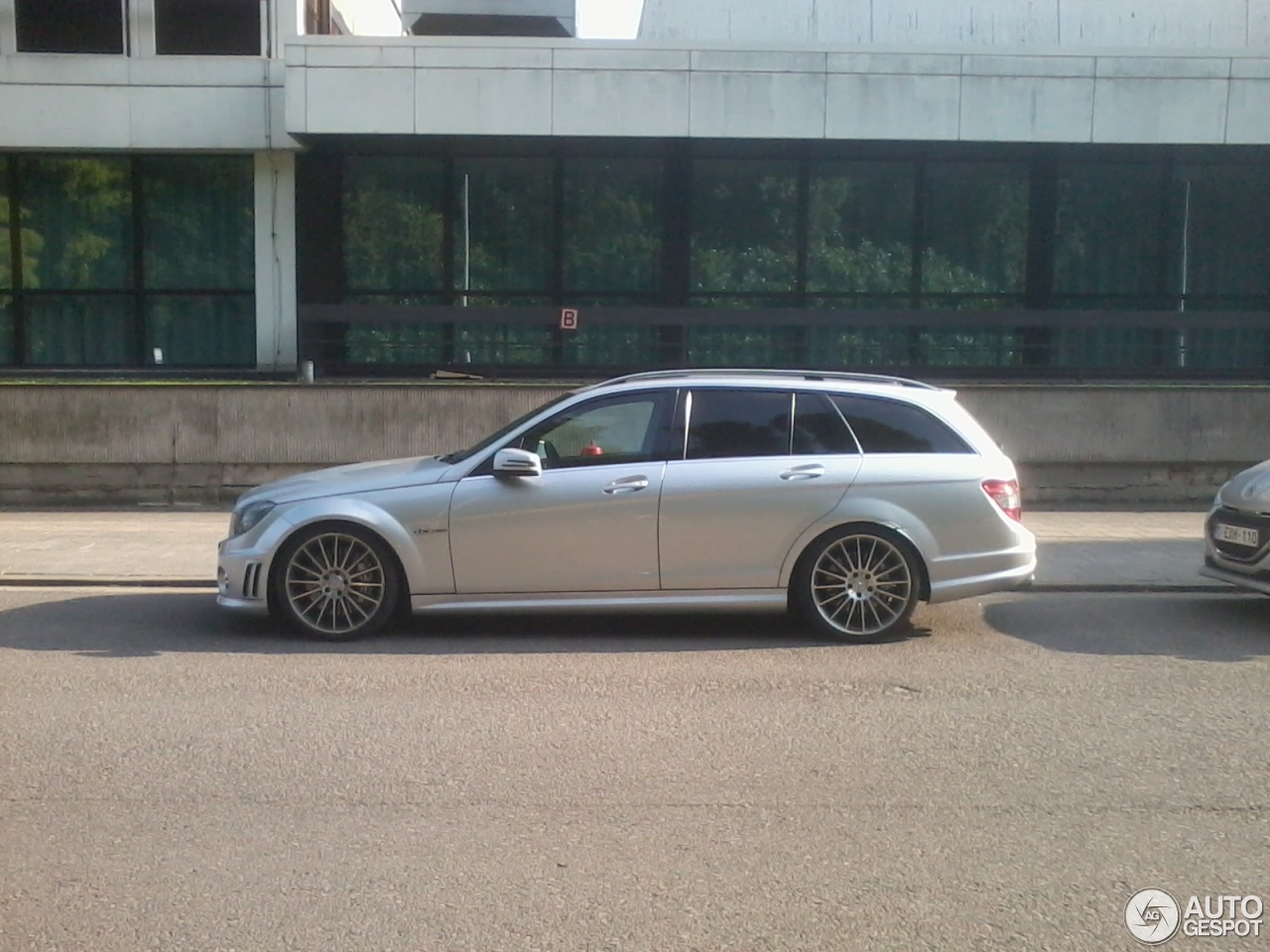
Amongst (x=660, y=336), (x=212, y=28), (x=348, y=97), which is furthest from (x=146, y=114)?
(x=660, y=336)

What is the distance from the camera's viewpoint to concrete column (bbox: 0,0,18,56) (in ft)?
58.4

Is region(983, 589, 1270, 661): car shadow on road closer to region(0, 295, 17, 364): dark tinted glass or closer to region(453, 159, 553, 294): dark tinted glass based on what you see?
region(453, 159, 553, 294): dark tinted glass

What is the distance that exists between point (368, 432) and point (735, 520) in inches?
266

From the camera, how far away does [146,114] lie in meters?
18.0

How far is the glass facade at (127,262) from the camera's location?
61.3ft

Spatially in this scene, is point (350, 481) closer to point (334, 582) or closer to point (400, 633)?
point (334, 582)

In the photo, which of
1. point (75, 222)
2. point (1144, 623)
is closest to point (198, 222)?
point (75, 222)

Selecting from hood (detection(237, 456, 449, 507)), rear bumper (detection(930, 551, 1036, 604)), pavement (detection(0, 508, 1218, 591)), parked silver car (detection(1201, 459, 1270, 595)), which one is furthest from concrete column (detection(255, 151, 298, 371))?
parked silver car (detection(1201, 459, 1270, 595))

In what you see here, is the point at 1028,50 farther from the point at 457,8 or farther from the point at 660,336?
the point at 457,8

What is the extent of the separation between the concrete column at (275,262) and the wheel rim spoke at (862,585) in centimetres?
1211

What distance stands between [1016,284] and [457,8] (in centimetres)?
918

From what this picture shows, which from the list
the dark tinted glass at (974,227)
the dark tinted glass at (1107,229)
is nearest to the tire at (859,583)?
the dark tinted glass at (974,227)

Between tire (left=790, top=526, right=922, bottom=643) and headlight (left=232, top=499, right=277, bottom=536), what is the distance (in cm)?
324

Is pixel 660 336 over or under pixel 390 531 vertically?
over
